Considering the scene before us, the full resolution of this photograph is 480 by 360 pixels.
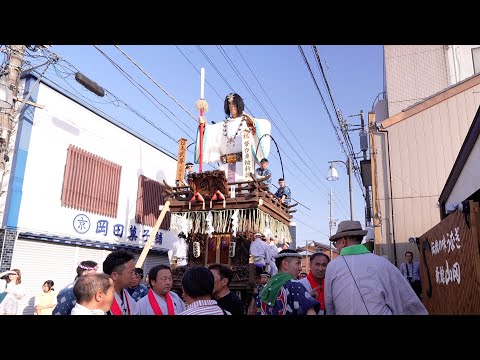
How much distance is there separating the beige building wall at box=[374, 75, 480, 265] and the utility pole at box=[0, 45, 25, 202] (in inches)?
352

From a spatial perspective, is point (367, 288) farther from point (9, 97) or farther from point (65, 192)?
point (65, 192)

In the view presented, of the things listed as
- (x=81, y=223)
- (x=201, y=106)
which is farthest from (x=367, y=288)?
(x=81, y=223)

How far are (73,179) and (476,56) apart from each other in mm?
14098

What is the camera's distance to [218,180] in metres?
9.75

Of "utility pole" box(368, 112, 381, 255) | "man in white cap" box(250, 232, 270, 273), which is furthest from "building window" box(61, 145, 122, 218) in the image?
"utility pole" box(368, 112, 381, 255)

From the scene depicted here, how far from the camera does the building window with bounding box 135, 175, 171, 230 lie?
53.3 ft

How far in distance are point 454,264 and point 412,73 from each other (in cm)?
1018

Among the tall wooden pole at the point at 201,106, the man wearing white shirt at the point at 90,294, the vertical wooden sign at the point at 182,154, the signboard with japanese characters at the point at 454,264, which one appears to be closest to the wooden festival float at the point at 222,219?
the tall wooden pole at the point at 201,106

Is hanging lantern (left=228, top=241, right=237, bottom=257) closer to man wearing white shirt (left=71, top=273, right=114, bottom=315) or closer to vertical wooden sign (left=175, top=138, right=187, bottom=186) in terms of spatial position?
vertical wooden sign (left=175, top=138, right=187, bottom=186)

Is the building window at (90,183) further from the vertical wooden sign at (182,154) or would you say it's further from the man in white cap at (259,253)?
the man in white cap at (259,253)

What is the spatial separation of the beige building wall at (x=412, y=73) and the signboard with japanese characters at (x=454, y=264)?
26.2 ft

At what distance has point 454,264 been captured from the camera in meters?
4.18

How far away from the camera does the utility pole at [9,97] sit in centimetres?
808
